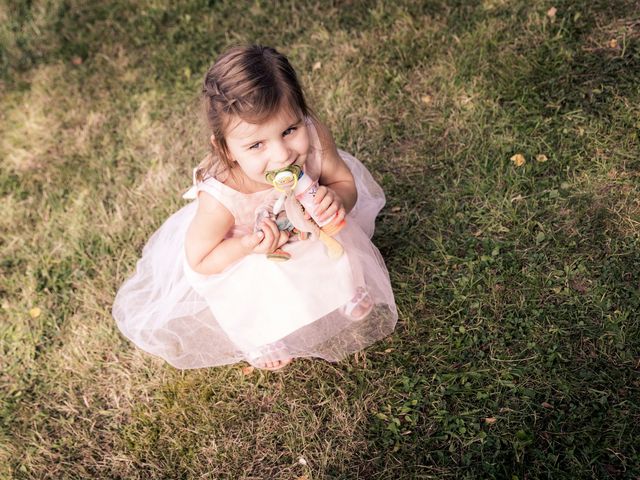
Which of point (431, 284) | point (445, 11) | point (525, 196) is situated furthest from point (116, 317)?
point (445, 11)

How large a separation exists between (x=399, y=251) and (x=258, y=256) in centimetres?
89

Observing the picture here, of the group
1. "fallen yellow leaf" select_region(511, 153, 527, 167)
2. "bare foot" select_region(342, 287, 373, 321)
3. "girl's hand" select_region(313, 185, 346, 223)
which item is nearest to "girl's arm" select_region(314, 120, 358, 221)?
"girl's hand" select_region(313, 185, 346, 223)

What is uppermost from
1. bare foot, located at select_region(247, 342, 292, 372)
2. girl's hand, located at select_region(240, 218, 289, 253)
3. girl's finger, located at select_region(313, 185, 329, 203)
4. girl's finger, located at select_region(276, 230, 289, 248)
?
girl's finger, located at select_region(313, 185, 329, 203)

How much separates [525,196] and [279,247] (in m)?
1.41

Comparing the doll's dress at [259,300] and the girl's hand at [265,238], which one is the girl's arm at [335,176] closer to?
the doll's dress at [259,300]

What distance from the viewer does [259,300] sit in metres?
2.46

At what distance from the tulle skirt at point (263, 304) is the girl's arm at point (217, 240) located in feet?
0.26

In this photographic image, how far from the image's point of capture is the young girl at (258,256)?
2.04m

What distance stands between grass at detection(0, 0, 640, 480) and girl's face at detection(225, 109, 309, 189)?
1043mm

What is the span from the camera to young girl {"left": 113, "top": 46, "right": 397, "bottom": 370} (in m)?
2.04

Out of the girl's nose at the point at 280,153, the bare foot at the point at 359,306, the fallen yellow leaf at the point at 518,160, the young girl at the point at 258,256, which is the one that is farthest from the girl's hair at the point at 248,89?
the fallen yellow leaf at the point at 518,160

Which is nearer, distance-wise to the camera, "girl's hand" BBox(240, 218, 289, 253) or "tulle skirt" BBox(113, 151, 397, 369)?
"girl's hand" BBox(240, 218, 289, 253)

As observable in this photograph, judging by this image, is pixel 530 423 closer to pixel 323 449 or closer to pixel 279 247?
pixel 323 449

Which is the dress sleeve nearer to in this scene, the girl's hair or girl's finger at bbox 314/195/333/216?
the girl's hair
